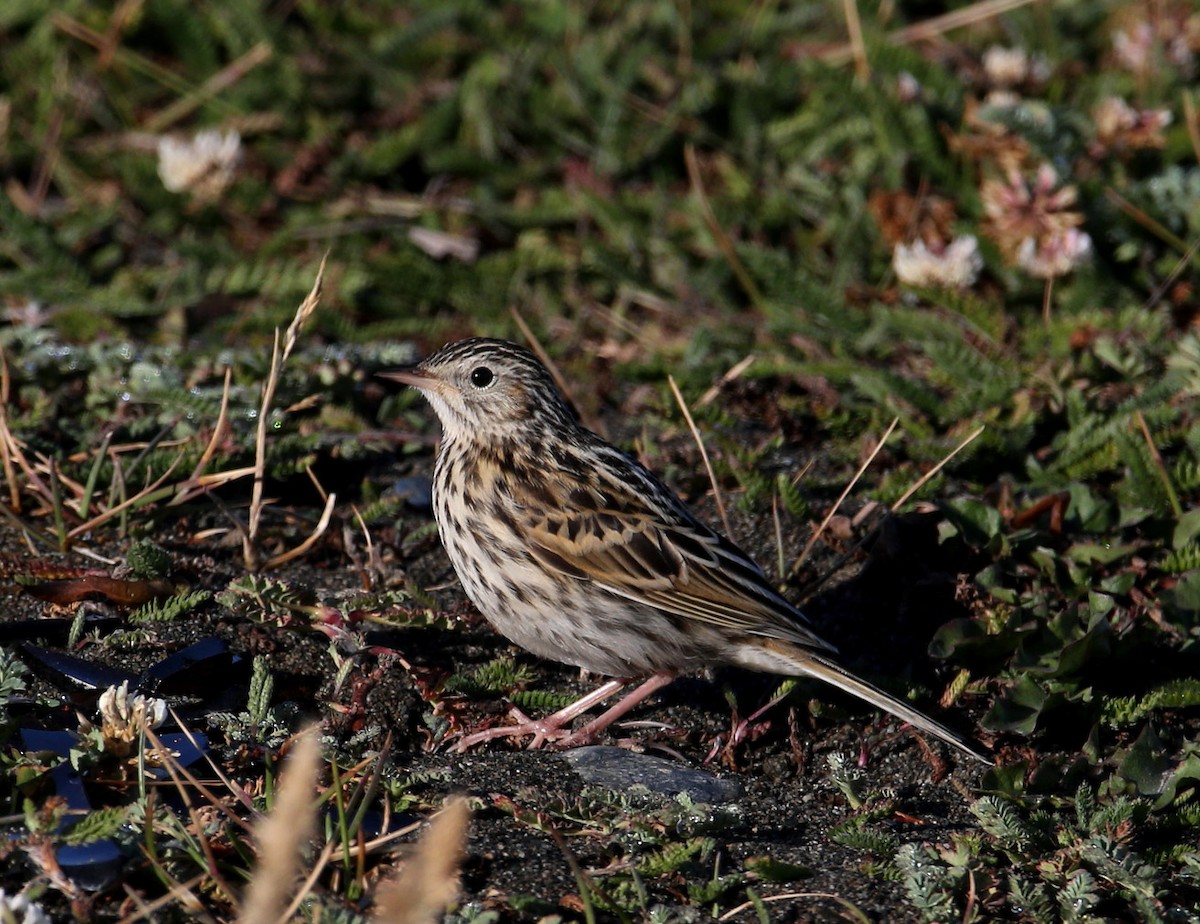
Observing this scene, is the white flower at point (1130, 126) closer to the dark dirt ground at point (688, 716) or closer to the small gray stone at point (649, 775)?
the dark dirt ground at point (688, 716)

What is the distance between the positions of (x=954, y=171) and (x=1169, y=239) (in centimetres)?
122

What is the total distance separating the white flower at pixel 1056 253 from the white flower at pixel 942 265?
239mm

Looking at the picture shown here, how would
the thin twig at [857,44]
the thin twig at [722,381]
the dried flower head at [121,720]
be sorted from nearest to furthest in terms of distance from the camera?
1. the dried flower head at [121,720]
2. the thin twig at [722,381]
3. the thin twig at [857,44]

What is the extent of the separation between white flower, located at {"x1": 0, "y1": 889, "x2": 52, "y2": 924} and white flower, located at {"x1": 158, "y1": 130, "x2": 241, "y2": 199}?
5.62 meters

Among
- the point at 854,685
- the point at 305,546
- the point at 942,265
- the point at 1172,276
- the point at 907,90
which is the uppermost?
the point at 907,90

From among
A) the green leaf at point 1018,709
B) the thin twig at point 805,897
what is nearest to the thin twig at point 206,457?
the thin twig at point 805,897

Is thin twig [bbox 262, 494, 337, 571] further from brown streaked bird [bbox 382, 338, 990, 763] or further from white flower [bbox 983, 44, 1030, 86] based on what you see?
white flower [bbox 983, 44, 1030, 86]

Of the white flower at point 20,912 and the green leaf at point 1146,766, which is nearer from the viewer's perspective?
the white flower at point 20,912

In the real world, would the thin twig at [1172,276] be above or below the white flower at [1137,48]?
below

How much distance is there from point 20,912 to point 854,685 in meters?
2.67

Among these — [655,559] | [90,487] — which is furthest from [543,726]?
[90,487]

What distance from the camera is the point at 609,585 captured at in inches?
206

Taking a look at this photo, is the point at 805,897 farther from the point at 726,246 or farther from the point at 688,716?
the point at 726,246

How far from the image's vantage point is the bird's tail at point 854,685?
488cm
